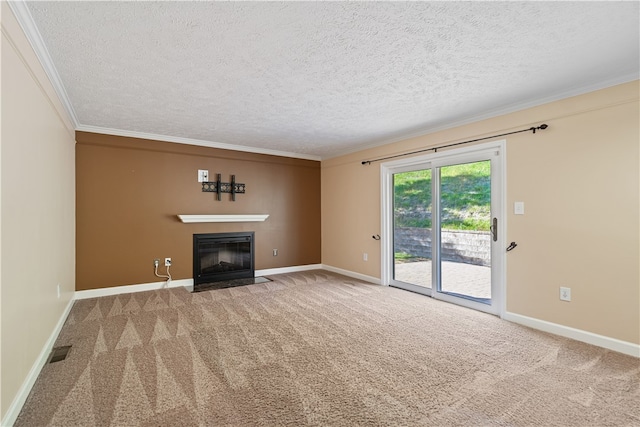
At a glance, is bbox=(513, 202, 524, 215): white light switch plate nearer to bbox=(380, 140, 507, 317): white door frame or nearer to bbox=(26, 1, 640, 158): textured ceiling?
bbox=(380, 140, 507, 317): white door frame

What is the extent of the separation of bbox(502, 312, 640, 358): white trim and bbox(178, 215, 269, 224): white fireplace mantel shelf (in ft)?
13.2

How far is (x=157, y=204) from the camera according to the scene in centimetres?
462

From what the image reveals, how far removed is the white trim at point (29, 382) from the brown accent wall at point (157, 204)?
148 centimetres

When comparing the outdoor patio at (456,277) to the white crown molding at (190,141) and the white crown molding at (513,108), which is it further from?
the white crown molding at (190,141)

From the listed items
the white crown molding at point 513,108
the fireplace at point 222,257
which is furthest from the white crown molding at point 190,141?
the white crown molding at point 513,108

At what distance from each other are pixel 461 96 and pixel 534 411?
269 centimetres

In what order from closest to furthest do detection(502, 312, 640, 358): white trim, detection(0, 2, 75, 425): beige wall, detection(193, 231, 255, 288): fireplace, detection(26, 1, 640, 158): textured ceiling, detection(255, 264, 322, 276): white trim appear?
detection(0, 2, 75, 425): beige wall
detection(26, 1, 640, 158): textured ceiling
detection(502, 312, 640, 358): white trim
detection(193, 231, 255, 288): fireplace
detection(255, 264, 322, 276): white trim

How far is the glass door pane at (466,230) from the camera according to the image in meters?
3.61

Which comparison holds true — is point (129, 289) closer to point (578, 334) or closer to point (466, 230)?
point (466, 230)

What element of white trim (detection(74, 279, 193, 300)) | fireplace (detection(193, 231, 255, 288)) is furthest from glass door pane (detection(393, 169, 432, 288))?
white trim (detection(74, 279, 193, 300))

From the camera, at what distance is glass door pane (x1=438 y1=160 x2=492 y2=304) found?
11.8 ft

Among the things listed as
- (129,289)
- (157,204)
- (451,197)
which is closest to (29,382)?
(129,289)

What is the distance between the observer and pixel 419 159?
4332 mm

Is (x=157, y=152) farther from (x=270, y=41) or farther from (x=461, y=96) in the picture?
(x=461, y=96)
